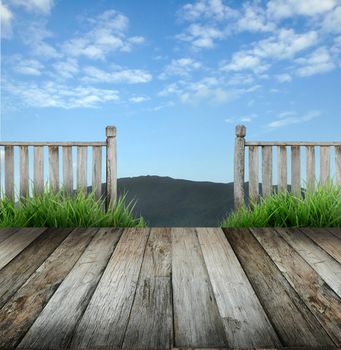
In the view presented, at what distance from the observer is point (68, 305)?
1.71m

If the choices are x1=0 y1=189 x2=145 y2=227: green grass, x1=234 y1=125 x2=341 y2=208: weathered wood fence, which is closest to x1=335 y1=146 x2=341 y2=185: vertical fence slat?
x1=234 y1=125 x2=341 y2=208: weathered wood fence

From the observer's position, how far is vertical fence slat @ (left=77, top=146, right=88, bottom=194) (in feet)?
16.6

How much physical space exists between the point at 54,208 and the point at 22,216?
0.27 m

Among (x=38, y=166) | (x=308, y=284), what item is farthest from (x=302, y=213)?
(x=38, y=166)

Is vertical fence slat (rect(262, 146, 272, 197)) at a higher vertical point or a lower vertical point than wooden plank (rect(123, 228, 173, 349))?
higher

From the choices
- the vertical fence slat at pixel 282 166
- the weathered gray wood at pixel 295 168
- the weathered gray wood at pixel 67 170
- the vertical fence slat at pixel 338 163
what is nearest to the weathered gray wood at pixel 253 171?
the vertical fence slat at pixel 282 166

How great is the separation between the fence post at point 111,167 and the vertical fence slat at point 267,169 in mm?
1745

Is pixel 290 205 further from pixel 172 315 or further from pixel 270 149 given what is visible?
pixel 172 315

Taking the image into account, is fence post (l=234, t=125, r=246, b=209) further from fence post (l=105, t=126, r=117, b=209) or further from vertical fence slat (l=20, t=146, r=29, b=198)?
vertical fence slat (l=20, t=146, r=29, b=198)

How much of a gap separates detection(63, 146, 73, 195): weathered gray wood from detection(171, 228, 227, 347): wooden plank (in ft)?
9.05

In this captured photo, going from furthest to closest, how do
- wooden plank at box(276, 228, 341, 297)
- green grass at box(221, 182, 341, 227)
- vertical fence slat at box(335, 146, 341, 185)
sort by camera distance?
1. vertical fence slat at box(335, 146, 341, 185)
2. green grass at box(221, 182, 341, 227)
3. wooden plank at box(276, 228, 341, 297)

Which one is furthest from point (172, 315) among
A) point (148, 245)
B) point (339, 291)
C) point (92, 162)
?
point (92, 162)

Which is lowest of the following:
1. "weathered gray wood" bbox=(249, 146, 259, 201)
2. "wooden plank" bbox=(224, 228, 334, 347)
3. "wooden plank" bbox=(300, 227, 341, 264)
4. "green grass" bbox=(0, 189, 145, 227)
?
"wooden plank" bbox=(224, 228, 334, 347)

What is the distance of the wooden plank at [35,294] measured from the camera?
1504 millimetres
